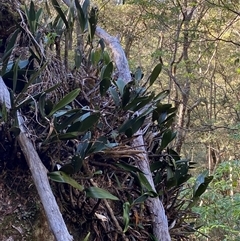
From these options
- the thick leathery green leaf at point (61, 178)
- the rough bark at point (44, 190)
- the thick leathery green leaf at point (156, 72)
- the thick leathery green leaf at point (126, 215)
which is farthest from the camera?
the thick leathery green leaf at point (156, 72)

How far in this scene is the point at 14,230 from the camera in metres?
1.22

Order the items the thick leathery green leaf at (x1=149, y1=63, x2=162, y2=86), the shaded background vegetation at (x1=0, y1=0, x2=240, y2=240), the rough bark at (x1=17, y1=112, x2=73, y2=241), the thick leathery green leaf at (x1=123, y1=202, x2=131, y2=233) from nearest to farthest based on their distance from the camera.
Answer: the rough bark at (x1=17, y1=112, x2=73, y2=241) → the thick leathery green leaf at (x1=123, y1=202, x2=131, y2=233) → the thick leathery green leaf at (x1=149, y1=63, x2=162, y2=86) → the shaded background vegetation at (x1=0, y1=0, x2=240, y2=240)

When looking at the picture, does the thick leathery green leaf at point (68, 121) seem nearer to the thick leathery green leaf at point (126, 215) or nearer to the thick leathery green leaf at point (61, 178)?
the thick leathery green leaf at point (61, 178)

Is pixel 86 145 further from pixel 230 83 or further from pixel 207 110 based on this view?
pixel 230 83

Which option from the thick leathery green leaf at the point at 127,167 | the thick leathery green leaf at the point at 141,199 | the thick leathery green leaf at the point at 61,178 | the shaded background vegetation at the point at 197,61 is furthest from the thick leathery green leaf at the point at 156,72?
the thick leathery green leaf at the point at 61,178

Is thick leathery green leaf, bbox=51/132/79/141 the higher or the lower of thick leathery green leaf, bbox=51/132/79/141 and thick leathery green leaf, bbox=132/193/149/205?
the higher

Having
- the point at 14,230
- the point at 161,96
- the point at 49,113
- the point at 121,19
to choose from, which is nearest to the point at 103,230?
the point at 14,230

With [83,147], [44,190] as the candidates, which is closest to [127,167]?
[83,147]

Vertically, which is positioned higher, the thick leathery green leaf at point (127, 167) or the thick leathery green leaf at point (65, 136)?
the thick leathery green leaf at point (65, 136)

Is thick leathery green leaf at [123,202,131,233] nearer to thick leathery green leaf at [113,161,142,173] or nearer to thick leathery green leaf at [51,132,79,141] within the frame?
thick leathery green leaf at [113,161,142,173]

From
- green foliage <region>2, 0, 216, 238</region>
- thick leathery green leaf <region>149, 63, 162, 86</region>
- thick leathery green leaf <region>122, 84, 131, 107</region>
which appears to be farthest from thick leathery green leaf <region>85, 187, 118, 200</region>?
thick leathery green leaf <region>149, 63, 162, 86</region>

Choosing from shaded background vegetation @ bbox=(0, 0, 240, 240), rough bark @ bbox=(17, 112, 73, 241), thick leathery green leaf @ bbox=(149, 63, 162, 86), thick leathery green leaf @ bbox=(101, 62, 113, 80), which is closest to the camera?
rough bark @ bbox=(17, 112, 73, 241)

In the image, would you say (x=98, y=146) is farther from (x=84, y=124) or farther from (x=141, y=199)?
(x=141, y=199)

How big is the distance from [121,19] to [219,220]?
3.89 metres
